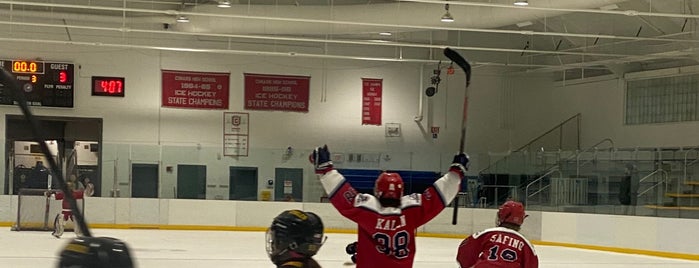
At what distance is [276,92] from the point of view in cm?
1981

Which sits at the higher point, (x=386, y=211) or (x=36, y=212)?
(x=386, y=211)

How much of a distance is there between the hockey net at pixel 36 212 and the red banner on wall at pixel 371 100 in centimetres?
754

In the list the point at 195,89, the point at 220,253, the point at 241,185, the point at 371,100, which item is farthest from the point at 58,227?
the point at 371,100

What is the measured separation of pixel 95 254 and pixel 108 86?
57.2ft

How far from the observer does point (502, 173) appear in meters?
18.0

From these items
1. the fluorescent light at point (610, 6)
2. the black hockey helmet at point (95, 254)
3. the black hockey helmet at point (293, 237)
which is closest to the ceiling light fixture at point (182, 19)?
the fluorescent light at point (610, 6)

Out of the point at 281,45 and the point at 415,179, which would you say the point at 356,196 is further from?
the point at 281,45

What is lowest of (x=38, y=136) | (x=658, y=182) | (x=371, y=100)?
(x=658, y=182)

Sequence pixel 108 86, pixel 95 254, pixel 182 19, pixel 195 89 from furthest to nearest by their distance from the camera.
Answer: pixel 195 89 → pixel 108 86 → pixel 182 19 → pixel 95 254

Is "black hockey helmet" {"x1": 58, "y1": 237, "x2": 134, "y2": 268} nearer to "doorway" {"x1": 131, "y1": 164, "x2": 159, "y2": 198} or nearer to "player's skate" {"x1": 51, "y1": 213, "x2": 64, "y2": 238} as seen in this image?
"player's skate" {"x1": 51, "y1": 213, "x2": 64, "y2": 238}

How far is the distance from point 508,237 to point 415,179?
565 inches

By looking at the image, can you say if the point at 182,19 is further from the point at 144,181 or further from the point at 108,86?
the point at 144,181

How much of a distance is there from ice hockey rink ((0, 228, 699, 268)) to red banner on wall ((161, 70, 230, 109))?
13.8 feet

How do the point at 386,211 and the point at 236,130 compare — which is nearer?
the point at 386,211
